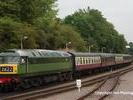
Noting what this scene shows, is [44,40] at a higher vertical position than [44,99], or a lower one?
higher

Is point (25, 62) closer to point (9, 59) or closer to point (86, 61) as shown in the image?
point (9, 59)

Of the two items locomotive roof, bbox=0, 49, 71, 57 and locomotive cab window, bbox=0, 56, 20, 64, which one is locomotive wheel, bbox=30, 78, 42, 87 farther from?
locomotive cab window, bbox=0, 56, 20, 64

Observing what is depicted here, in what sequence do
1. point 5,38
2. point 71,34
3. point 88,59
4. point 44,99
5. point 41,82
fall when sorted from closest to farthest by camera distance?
point 44,99 < point 41,82 < point 88,59 < point 5,38 < point 71,34

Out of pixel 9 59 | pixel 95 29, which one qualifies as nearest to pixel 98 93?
pixel 9 59

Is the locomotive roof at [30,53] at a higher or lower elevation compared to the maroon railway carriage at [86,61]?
higher

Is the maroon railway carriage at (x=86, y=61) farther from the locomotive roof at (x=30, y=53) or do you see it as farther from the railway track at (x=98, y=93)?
the railway track at (x=98, y=93)

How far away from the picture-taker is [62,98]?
26.0 meters

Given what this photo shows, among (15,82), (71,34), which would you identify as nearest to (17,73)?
(15,82)

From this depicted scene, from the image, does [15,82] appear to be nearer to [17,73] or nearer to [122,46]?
[17,73]

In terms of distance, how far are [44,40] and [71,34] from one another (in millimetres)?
35906

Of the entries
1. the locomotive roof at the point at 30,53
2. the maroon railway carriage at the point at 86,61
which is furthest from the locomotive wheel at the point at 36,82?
the maroon railway carriage at the point at 86,61

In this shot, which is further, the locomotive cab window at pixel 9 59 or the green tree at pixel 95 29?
the green tree at pixel 95 29

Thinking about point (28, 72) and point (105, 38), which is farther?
point (105, 38)

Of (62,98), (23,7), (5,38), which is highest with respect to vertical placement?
(23,7)
